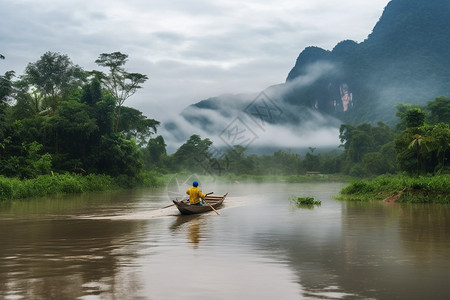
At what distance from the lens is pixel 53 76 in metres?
44.7

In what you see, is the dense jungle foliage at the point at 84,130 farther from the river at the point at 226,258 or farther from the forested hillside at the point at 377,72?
the forested hillside at the point at 377,72

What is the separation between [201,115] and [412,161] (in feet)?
339

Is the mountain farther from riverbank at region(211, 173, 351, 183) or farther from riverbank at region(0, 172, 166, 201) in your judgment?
riverbank at region(0, 172, 166, 201)

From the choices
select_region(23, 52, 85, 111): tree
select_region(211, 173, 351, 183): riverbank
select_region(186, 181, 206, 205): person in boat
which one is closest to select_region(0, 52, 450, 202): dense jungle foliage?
select_region(23, 52, 85, 111): tree

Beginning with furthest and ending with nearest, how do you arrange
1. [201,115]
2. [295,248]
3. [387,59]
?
1. [387,59]
2. [201,115]
3. [295,248]

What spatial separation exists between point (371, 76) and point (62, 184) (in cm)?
13422

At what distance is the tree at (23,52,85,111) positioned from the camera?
145 ft

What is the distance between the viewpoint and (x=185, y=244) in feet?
33.7

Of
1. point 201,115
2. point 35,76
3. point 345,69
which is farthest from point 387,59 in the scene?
point 35,76

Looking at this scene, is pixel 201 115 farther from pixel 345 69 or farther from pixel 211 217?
pixel 211 217

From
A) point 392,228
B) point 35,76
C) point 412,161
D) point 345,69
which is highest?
point 345,69

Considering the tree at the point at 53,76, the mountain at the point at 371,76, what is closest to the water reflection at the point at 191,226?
the tree at the point at 53,76

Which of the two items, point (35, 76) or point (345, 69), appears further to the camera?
point (345, 69)

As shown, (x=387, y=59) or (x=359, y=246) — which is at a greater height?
(x=387, y=59)
